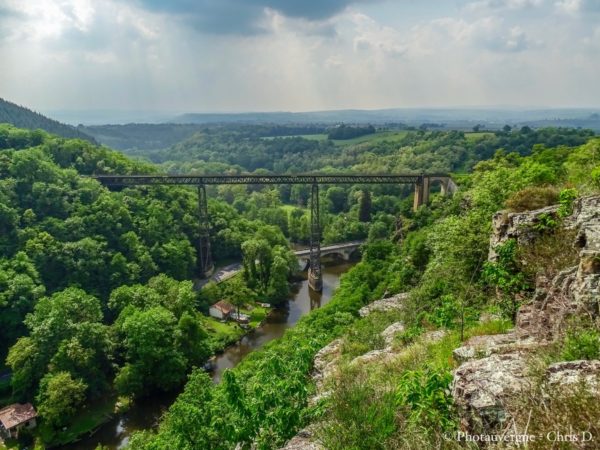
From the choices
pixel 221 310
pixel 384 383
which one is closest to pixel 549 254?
pixel 384 383

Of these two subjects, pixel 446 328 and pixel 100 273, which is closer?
pixel 446 328

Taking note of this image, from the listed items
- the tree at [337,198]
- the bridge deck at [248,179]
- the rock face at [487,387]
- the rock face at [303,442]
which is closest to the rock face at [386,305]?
the rock face at [303,442]

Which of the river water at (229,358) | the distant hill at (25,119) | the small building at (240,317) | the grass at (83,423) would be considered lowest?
the river water at (229,358)

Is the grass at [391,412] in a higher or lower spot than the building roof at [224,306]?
higher

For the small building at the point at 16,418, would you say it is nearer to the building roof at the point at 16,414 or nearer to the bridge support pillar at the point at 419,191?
the building roof at the point at 16,414

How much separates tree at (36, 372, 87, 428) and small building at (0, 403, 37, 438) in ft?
2.22

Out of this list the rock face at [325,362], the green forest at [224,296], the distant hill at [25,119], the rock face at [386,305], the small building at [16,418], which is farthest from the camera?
the distant hill at [25,119]

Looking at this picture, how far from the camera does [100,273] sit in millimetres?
36469

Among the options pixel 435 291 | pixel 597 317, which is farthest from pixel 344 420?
pixel 435 291

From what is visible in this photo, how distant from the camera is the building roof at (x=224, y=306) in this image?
121 ft

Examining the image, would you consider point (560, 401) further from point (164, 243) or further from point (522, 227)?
point (164, 243)

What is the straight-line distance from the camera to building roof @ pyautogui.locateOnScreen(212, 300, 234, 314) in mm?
36875

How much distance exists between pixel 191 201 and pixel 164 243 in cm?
1110

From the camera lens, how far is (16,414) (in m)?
22.8
